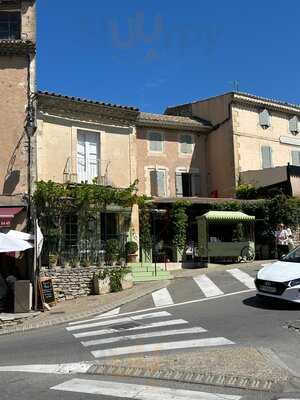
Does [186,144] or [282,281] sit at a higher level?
[186,144]

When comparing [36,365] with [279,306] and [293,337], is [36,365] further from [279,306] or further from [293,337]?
[279,306]

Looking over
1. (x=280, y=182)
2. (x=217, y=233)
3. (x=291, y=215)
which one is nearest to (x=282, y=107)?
(x=280, y=182)

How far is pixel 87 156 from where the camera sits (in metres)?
22.4

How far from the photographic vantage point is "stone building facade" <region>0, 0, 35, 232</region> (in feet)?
63.4

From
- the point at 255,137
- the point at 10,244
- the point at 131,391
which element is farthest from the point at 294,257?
the point at 255,137

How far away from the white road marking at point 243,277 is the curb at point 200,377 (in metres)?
8.90

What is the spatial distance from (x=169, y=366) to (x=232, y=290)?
8357 millimetres

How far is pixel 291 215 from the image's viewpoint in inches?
1038

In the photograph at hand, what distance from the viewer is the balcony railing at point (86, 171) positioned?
21.6 m

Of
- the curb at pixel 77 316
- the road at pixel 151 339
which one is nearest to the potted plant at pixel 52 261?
the curb at pixel 77 316

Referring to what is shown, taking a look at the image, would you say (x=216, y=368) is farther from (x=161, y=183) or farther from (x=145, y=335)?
(x=161, y=183)

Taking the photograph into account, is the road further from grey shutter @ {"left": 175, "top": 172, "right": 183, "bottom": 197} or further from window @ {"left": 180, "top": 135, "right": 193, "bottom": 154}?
window @ {"left": 180, "top": 135, "right": 193, "bottom": 154}

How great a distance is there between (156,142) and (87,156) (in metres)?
8.29

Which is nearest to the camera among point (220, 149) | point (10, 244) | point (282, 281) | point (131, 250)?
point (282, 281)
